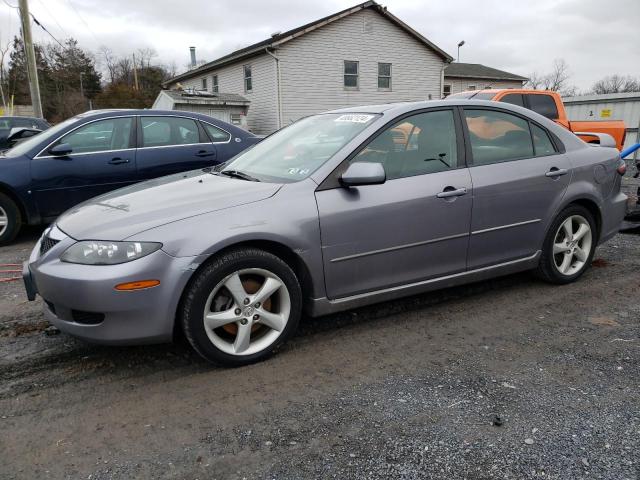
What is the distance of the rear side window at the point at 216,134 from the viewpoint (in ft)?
22.8

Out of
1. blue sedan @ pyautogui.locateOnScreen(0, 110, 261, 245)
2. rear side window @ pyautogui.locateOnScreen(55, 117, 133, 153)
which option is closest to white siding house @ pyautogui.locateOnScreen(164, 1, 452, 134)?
blue sedan @ pyautogui.locateOnScreen(0, 110, 261, 245)

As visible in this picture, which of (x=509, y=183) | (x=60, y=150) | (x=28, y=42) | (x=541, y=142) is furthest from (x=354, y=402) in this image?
(x=28, y=42)

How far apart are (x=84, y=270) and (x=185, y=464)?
119 centimetres

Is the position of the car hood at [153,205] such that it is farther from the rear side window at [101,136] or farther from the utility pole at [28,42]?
the utility pole at [28,42]

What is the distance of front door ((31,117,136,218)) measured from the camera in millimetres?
6055

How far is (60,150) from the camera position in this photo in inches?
239

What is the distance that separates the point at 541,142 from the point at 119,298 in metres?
3.46

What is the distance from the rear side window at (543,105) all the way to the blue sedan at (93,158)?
5978 millimetres

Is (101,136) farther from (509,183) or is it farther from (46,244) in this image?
(509,183)

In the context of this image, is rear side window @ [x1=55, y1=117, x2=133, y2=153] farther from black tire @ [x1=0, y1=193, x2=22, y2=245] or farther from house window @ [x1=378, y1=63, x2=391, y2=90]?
house window @ [x1=378, y1=63, x2=391, y2=90]

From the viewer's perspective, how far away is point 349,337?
11.3ft

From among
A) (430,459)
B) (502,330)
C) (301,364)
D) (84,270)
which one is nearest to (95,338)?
(84,270)

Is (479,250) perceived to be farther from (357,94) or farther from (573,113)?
(357,94)

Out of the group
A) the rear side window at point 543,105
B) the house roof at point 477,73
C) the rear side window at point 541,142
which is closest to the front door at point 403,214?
the rear side window at point 541,142
